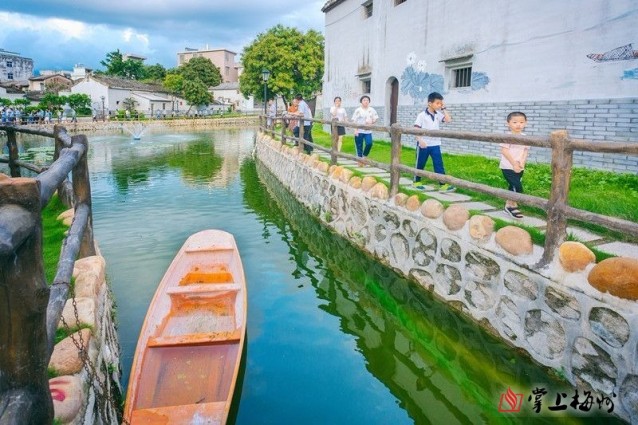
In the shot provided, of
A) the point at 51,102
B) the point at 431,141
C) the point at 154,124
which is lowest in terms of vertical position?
the point at 431,141

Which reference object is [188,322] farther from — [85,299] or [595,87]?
[595,87]

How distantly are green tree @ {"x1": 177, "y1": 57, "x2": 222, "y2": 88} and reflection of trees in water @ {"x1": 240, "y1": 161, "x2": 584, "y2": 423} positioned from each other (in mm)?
55433

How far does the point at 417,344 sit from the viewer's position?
4953mm

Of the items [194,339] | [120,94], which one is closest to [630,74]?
[194,339]

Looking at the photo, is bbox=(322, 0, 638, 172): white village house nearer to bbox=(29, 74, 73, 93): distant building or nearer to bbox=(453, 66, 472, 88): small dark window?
bbox=(453, 66, 472, 88): small dark window

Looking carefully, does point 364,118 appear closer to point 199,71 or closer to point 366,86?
point 366,86

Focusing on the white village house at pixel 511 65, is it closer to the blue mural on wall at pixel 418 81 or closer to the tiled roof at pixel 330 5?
the blue mural on wall at pixel 418 81

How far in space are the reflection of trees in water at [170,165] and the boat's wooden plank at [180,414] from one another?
1128cm

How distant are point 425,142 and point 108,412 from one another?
5.83 metres

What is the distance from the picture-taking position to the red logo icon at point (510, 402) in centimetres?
383

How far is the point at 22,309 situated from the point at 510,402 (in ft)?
12.7

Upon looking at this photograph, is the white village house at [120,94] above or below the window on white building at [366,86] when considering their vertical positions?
above

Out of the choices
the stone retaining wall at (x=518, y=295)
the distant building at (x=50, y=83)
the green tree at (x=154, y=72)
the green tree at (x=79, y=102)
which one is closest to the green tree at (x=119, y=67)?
the green tree at (x=154, y=72)

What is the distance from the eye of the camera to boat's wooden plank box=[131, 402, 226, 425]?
326cm
